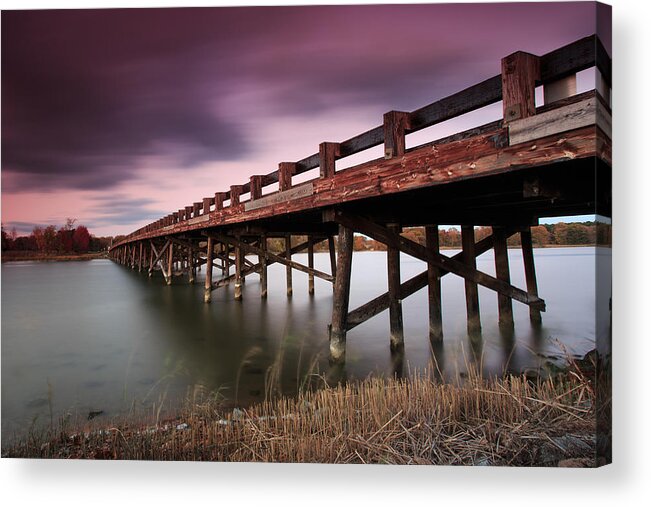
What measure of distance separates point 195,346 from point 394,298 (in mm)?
2576

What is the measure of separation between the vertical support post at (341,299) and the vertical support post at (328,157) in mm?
602

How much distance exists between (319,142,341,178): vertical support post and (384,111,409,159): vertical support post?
867 millimetres

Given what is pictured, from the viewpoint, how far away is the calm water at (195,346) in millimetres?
3996

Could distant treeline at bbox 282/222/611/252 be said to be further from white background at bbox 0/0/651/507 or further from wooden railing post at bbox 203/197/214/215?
wooden railing post at bbox 203/197/214/215

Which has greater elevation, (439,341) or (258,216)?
(258,216)

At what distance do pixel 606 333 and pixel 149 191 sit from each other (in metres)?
4.54

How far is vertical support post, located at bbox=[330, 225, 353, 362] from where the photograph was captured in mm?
4578

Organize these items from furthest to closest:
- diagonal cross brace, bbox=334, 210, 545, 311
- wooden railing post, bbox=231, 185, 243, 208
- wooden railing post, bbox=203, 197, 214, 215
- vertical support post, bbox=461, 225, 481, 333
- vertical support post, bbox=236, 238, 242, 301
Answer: vertical support post, bbox=236, 238, 242, 301 → wooden railing post, bbox=203, 197, 214, 215 → wooden railing post, bbox=231, 185, 243, 208 → vertical support post, bbox=461, 225, 481, 333 → diagonal cross brace, bbox=334, 210, 545, 311

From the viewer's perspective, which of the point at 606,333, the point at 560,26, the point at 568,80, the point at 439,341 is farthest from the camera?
the point at 439,341

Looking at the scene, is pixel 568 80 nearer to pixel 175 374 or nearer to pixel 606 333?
pixel 606 333

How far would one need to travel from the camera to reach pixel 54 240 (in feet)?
15.3

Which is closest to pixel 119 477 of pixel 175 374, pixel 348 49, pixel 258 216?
pixel 175 374

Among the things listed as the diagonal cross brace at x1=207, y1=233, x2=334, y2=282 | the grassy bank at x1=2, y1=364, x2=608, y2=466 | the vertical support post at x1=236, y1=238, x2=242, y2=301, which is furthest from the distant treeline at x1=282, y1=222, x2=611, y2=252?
the vertical support post at x1=236, y1=238, x2=242, y2=301

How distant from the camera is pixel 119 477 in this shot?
3.54 m
